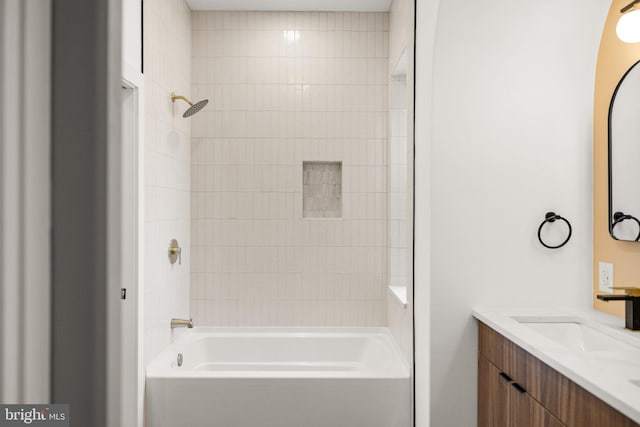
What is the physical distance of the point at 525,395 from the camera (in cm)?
163

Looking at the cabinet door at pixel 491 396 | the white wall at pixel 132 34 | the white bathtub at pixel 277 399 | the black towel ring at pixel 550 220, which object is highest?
the white wall at pixel 132 34

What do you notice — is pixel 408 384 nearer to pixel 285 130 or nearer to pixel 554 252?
pixel 554 252

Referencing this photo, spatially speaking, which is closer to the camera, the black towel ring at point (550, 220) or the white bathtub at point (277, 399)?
the black towel ring at point (550, 220)

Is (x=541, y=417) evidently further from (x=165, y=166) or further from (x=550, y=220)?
(x=165, y=166)

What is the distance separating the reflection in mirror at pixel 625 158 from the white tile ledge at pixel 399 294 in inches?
45.5

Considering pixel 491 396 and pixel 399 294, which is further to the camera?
pixel 399 294

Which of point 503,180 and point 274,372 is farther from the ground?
point 503,180

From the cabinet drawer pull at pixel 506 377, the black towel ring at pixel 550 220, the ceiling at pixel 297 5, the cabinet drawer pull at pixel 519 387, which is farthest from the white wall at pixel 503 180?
the ceiling at pixel 297 5

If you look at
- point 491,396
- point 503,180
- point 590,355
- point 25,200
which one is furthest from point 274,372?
point 25,200

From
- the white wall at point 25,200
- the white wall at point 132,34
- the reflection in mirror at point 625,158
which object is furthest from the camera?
the white wall at point 132,34

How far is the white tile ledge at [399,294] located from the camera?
2.82 metres

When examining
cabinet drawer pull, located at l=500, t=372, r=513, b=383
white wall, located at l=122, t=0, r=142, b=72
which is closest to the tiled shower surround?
white wall, located at l=122, t=0, r=142, b=72

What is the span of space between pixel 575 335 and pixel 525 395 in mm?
450

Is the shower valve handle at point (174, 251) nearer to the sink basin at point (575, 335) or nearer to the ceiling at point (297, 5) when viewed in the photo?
the ceiling at point (297, 5)
